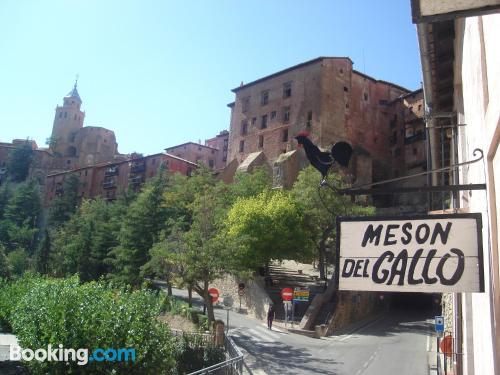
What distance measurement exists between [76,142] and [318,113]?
62.1 metres

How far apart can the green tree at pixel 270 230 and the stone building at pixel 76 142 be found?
6486 cm

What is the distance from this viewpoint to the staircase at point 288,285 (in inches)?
1059

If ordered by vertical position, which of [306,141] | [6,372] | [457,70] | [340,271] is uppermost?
[457,70]

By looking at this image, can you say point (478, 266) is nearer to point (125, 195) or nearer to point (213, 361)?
point (213, 361)

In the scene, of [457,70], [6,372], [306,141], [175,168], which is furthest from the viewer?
[175,168]

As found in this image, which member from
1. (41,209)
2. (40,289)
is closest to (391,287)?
(40,289)

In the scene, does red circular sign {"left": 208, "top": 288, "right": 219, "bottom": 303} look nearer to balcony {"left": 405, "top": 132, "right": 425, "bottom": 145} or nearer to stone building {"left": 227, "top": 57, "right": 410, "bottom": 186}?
stone building {"left": 227, "top": 57, "right": 410, "bottom": 186}

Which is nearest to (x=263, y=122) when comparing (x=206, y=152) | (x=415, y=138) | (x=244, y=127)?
(x=244, y=127)

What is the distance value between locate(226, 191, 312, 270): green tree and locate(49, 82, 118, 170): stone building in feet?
213

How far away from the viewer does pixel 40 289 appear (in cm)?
1475

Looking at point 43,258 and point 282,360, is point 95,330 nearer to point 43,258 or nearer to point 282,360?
point 282,360

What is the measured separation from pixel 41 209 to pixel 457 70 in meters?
76.8

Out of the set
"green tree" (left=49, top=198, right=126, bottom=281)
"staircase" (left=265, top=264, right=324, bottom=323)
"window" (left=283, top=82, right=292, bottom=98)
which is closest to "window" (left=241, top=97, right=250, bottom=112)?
"window" (left=283, top=82, right=292, bottom=98)

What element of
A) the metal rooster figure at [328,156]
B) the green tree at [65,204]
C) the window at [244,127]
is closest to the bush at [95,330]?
the metal rooster figure at [328,156]
